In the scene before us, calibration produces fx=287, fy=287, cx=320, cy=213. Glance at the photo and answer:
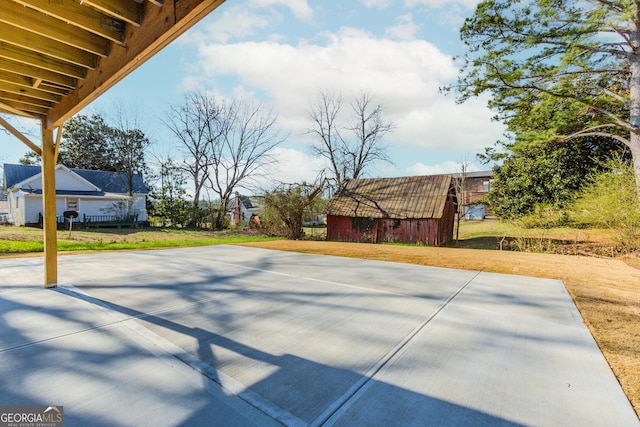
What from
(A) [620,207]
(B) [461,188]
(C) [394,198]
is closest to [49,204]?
(A) [620,207]

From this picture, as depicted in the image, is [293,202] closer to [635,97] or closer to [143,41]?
[143,41]

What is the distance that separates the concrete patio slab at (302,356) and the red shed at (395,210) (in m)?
8.74

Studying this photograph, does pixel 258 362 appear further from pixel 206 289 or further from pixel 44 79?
pixel 44 79

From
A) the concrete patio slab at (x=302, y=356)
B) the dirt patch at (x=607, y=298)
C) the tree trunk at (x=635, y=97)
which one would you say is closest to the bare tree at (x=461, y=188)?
the tree trunk at (x=635, y=97)

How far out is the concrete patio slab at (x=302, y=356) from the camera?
1.57m

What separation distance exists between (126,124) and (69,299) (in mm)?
23676

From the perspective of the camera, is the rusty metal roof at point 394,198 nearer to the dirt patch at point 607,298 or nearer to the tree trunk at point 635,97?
the tree trunk at point 635,97

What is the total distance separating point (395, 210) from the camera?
44.1ft

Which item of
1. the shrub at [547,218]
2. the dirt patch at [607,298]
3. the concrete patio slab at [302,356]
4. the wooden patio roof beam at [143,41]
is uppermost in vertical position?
the wooden patio roof beam at [143,41]

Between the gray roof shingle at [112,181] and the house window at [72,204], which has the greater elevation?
the gray roof shingle at [112,181]

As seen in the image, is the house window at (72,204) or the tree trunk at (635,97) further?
the house window at (72,204)

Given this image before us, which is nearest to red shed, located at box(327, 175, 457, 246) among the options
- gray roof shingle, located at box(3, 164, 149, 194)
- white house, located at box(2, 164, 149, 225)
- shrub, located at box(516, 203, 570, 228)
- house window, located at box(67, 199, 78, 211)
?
shrub, located at box(516, 203, 570, 228)

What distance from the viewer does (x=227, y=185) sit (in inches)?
874

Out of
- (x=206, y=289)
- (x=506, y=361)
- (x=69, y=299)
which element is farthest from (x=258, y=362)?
(x=69, y=299)
